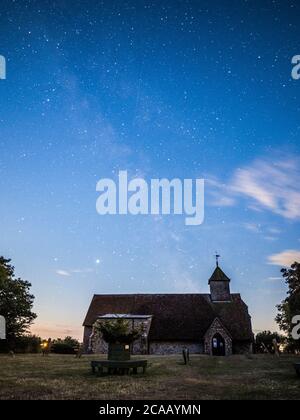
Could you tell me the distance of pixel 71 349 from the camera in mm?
45594

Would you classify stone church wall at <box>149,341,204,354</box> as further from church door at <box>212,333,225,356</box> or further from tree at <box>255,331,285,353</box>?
tree at <box>255,331,285,353</box>

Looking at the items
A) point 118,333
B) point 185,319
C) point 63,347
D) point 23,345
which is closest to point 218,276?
point 185,319

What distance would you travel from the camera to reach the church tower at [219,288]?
48.7 m

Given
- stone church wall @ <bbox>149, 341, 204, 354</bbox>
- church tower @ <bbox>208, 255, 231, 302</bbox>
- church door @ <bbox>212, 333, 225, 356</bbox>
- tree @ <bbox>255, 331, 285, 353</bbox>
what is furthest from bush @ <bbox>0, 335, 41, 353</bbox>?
tree @ <bbox>255, 331, 285, 353</bbox>

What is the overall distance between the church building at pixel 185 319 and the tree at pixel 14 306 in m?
7.91

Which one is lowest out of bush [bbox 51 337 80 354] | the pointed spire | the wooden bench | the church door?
bush [bbox 51 337 80 354]

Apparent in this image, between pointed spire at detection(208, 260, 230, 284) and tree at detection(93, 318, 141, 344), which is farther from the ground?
pointed spire at detection(208, 260, 230, 284)

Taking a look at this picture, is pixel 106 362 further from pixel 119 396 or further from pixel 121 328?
pixel 119 396

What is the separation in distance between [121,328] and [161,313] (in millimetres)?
30466

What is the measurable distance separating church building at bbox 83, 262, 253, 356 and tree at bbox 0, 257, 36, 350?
26.0ft

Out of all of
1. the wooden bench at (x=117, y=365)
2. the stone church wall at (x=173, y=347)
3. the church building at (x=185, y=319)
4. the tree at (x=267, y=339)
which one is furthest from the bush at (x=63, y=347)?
the wooden bench at (x=117, y=365)

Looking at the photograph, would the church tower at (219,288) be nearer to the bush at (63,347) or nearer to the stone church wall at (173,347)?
the stone church wall at (173,347)

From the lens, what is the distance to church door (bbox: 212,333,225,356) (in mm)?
41419
